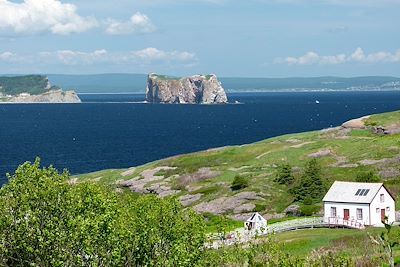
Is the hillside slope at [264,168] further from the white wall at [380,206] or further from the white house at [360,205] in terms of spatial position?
the white wall at [380,206]

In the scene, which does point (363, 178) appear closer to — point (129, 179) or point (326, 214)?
point (326, 214)

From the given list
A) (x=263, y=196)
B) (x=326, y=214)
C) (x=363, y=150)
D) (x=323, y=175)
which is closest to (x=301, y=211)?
(x=326, y=214)

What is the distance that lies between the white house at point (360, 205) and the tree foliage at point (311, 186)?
9.35m

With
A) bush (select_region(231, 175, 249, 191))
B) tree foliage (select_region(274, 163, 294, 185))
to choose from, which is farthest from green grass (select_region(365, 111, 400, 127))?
bush (select_region(231, 175, 249, 191))

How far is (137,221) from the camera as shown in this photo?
38.7 m

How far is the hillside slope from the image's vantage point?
302ft

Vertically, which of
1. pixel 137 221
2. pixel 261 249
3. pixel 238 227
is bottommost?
pixel 238 227

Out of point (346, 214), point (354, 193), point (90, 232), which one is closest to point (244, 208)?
point (346, 214)

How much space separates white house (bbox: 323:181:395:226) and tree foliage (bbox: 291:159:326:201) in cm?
935

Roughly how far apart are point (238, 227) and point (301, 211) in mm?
8814

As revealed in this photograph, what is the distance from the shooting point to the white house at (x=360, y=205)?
246 ft

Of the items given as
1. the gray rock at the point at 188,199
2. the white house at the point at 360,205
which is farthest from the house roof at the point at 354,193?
the gray rock at the point at 188,199

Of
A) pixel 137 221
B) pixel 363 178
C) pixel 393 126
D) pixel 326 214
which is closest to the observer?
pixel 137 221

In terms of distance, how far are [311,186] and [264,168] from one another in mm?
21227
